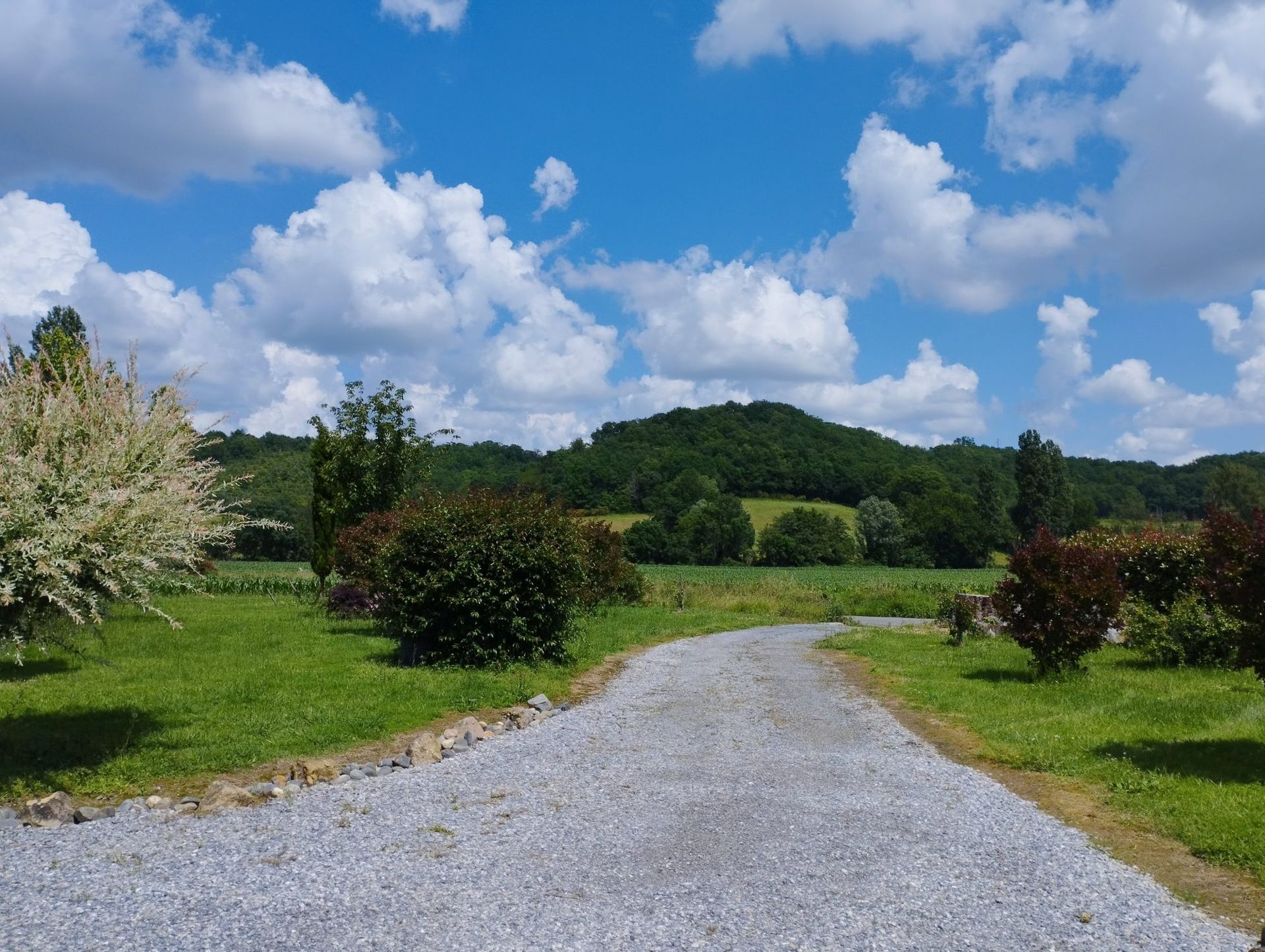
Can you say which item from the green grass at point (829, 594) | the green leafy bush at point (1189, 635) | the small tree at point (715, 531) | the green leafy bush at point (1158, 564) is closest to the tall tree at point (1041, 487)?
the small tree at point (715, 531)

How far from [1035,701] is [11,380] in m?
12.6

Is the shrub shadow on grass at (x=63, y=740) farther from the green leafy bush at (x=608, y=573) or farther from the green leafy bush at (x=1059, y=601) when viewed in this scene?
the green leafy bush at (x=1059, y=601)

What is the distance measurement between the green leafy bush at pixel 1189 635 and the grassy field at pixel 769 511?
55.9 meters

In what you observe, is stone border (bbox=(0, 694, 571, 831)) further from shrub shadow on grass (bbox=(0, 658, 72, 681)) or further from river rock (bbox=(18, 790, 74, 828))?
shrub shadow on grass (bbox=(0, 658, 72, 681))

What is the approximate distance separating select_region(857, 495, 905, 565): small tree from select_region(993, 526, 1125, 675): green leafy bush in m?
64.5

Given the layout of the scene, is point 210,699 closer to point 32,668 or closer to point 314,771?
point 314,771

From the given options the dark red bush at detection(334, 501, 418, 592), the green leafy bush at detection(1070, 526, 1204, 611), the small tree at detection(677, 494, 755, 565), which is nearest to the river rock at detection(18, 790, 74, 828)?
the dark red bush at detection(334, 501, 418, 592)

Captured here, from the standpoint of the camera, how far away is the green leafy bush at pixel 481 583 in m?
14.5

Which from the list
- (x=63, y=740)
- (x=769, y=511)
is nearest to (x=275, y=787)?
(x=63, y=740)

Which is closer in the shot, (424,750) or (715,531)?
(424,750)

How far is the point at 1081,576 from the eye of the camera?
14.7 meters

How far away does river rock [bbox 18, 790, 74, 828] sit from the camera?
22.1ft

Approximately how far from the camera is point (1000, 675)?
51.0 ft

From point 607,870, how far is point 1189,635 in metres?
14.8
